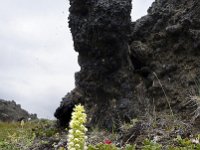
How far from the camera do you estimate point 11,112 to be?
2916 centimetres

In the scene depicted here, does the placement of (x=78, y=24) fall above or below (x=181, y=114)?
above

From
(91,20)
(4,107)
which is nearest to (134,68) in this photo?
(91,20)

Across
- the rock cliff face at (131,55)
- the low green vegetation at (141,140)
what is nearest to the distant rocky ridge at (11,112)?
the rock cliff face at (131,55)

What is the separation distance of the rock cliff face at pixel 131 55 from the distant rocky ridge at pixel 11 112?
537 inches

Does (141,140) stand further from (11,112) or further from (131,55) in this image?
(11,112)

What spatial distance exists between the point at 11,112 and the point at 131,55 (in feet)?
52.9

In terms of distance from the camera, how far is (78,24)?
583 inches

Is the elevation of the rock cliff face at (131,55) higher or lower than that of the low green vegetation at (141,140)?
higher

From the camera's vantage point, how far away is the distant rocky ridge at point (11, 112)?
2825 centimetres

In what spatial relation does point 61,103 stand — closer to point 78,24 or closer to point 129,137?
point 78,24

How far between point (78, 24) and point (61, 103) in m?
3.43

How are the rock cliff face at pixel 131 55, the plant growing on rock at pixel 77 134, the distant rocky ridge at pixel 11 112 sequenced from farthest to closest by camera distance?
the distant rocky ridge at pixel 11 112 < the rock cliff face at pixel 131 55 < the plant growing on rock at pixel 77 134

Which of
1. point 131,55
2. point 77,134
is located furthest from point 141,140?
point 131,55

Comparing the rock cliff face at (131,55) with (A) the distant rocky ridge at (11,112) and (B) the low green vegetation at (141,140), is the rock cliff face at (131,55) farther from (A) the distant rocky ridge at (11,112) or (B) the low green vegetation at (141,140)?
(A) the distant rocky ridge at (11,112)
